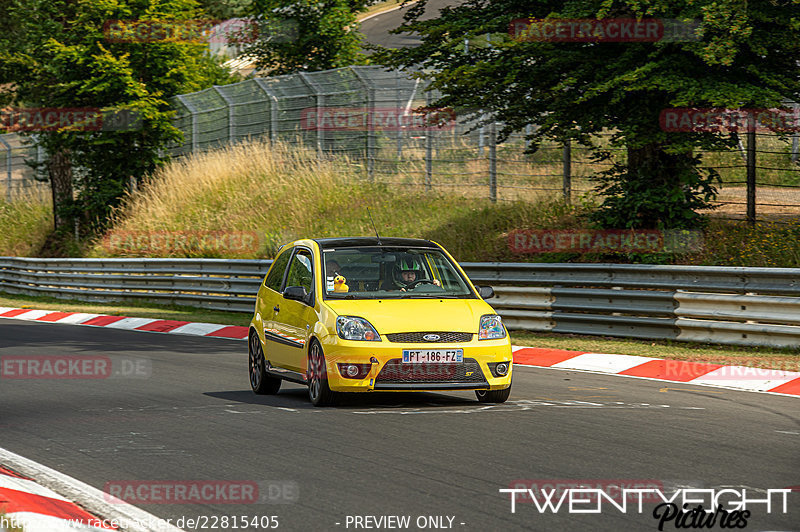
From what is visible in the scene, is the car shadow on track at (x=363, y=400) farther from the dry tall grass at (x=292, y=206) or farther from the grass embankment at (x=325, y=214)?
the dry tall grass at (x=292, y=206)

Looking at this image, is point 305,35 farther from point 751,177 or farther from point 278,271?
point 278,271

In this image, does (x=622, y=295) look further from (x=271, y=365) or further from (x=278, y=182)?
(x=278, y=182)

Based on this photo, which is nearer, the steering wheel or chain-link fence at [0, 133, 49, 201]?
the steering wheel

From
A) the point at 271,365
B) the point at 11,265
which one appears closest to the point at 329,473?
the point at 271,365

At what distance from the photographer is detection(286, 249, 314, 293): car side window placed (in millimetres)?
10789

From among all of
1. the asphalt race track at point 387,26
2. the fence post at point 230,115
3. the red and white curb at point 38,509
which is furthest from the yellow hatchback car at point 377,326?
the asphalt race track at point 387,26

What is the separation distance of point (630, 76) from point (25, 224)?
29082 mm

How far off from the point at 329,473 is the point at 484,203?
707 inches

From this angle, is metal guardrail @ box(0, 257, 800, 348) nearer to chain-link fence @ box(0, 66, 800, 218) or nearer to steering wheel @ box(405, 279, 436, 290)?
chain-link fence @ box(0, 66, 800, 218)

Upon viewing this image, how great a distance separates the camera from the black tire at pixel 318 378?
9.72 meters

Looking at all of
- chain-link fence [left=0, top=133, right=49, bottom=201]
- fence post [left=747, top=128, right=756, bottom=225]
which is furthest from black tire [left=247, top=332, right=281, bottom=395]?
chain-link fence [left=0, top=133, right=49, bottom=201]

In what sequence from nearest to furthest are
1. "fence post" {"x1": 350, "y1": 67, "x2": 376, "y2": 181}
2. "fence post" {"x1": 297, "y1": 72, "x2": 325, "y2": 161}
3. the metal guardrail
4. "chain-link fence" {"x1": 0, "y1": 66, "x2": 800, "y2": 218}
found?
the metal guardrail → "chain-link fence" {"x1": 0, "y1": 66, "x2": 800, "y2": 218} → "fence post" {"x1": 350, "y1": 67, "x2": 376, "y2": 181} → "fence post" {"x1": 297, "y1": 72, "x2": 325, "y2": 161}

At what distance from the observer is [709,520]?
5.59 meters

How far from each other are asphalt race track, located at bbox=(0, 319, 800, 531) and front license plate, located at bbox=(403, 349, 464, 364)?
46cm
